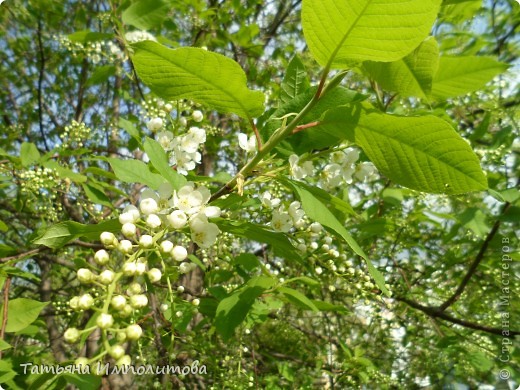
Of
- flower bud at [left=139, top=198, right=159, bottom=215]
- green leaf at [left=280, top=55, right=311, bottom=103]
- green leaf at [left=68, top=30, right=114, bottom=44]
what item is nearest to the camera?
flower bud at [left=139, top=198, right=159, bottom=215]

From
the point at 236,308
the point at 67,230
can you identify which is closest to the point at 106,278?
the point at 67,230

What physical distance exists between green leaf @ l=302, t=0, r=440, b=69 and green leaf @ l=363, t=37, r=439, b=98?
32cm

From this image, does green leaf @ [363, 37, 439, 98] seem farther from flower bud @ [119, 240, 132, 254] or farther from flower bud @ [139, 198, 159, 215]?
flower bud @ [119, 240, 132, 254]

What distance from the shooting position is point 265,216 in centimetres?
232

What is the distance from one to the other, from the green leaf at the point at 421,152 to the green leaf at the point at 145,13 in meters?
2.40

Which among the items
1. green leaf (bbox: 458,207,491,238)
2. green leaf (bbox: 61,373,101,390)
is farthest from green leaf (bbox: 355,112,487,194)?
green leaf (bbox: 458,207,491,238)

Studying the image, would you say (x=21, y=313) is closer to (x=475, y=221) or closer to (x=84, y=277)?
(x=84, y=277)

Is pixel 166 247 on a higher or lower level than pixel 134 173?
lower

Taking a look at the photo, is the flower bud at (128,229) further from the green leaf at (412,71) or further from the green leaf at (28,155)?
the green leaf at (28,155)

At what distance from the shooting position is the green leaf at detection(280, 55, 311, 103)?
5.42 ft

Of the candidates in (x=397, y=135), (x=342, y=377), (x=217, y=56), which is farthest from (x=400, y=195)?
(x=217, y=56)

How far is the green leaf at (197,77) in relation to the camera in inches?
50.0

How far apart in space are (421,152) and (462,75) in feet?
2.17

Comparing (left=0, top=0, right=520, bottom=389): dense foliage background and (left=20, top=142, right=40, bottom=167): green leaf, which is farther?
(left=20, top=142, right=40, bottom=167): green leaf
